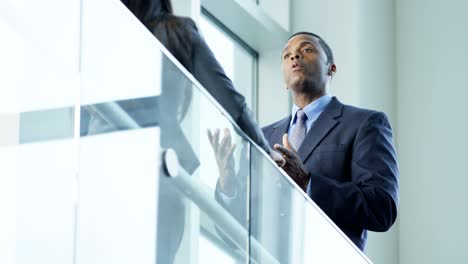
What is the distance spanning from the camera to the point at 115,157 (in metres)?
2.50

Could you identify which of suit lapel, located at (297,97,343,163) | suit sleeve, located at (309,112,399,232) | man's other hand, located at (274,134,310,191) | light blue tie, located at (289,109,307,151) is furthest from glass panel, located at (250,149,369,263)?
light blue tie, located at (289,109,307,151)

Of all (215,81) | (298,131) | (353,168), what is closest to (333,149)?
(353,168)

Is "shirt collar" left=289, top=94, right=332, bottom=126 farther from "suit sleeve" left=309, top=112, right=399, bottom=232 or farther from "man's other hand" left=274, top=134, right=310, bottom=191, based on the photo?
"man's other hand" left=274, top=134, right=310, bottom=191

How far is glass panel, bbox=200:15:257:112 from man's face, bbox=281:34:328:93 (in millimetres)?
2722

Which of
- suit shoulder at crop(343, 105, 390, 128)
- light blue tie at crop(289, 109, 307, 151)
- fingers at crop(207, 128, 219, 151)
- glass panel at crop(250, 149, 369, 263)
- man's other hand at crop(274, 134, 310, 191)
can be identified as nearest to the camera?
fingers at crop(207, 128, 219, 151)

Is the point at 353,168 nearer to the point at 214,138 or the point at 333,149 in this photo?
the point at 333,149

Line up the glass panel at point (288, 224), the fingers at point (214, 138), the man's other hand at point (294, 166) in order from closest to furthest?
the fingers at point (214, 138) → the glass panel at point (288, 224) → the man's other hand at point (294, 166)

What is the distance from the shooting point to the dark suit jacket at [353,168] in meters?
3.83

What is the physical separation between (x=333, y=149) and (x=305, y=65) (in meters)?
0.47

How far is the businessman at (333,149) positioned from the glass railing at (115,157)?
970 mm

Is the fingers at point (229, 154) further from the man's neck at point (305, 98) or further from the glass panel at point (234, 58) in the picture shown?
the glass panel at point (234, 58)

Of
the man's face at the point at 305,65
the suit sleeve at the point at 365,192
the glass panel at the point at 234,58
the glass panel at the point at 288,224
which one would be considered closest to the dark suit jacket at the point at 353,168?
the suit sleeve at the point at 365,192

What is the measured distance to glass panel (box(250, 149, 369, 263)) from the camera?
306cm

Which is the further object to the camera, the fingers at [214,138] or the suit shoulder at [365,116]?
the suit shoulder at [365,116]
